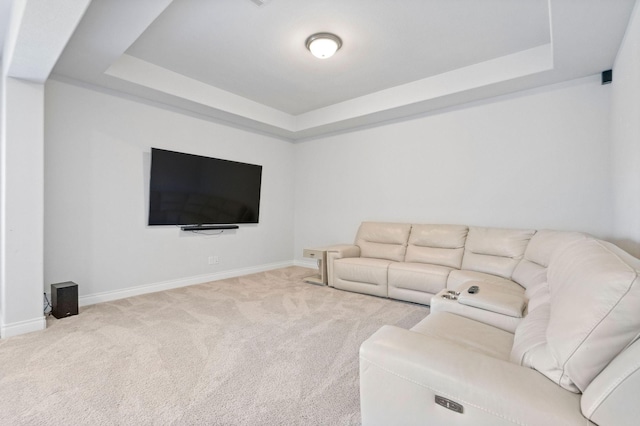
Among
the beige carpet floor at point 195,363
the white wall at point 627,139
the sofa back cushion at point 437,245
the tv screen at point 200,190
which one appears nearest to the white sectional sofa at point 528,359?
the beige carpet floor at point 195,363

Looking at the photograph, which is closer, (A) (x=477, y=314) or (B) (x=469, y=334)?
(B) (x=469, y=334)

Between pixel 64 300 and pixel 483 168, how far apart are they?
4867 millimetres

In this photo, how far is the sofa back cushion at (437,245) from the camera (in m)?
3.71

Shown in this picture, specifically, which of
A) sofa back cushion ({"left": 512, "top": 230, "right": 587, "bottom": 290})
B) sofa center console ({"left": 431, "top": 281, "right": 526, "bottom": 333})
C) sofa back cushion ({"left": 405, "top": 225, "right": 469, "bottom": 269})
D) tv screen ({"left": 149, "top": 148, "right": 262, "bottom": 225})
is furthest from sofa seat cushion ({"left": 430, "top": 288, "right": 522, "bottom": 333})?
tv screen ({"left": 149, "top": 148, "right": 262, "bottom": 225})

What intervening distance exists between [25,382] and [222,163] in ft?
10.4

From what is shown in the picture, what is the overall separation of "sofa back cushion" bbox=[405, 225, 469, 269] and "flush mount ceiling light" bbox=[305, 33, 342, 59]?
97.2 inches

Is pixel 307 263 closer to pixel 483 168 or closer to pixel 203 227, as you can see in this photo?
pixel 203 227

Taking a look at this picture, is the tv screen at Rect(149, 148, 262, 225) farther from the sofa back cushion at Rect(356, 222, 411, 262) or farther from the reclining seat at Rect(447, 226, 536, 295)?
the reclining seat at Rect(447, 226, 536, 295)

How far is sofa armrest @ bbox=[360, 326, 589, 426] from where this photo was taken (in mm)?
917

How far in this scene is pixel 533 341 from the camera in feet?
3.86

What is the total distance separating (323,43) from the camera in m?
2.83

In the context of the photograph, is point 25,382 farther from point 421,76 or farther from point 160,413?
point 421,76

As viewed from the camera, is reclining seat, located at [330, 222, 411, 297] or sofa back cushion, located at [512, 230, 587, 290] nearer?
sofa back cushion, located at [512, 230, 587, 290]

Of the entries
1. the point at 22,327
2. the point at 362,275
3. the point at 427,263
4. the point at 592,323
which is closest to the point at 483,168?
the point at 427,263
